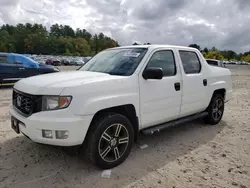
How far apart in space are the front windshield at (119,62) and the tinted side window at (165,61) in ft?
0.70

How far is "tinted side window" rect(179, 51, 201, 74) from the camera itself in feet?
14.6

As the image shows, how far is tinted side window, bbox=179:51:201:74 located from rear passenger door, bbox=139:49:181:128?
302 millimetres

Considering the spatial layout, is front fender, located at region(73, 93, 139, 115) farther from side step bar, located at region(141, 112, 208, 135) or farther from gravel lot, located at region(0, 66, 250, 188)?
gravel lot, located at region(0, 66, 250, 188)

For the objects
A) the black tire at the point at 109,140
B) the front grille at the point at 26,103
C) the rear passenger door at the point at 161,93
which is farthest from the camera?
the rear passenger door at the point at 161,93

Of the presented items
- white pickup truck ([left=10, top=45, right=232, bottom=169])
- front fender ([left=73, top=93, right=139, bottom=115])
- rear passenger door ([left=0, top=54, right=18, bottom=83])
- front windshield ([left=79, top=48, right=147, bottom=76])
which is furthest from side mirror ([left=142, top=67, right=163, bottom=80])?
rear passenger door ([left=0, top=54, right=18, bottom=83])

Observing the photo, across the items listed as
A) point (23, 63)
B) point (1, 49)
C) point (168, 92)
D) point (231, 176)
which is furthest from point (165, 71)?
point (1, 49)

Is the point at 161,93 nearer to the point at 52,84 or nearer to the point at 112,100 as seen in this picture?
the point at 112,100

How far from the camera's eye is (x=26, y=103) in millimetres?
3078

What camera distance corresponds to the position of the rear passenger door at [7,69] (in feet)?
35.6

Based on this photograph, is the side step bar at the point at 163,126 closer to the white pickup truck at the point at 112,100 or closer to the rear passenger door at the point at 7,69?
the white pickup truck at the point at 112,100

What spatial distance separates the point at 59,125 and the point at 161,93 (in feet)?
5.88

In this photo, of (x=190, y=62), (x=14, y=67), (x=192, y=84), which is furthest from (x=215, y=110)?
(x=14, y=67)

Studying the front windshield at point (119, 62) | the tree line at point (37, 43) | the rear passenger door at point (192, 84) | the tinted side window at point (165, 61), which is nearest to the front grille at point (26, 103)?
the front windshield at point (119, 62)

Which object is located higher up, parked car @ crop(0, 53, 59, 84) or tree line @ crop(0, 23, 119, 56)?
tree line @ crop(0, 23, 119, 56)
